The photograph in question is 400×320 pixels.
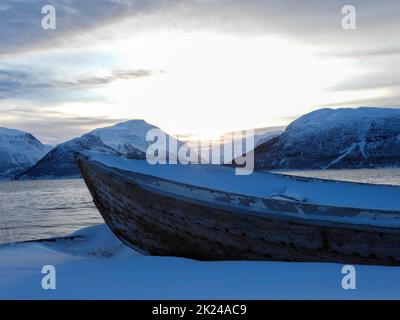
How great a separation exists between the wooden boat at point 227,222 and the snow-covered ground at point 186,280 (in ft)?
0.80

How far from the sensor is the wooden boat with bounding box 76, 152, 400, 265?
7426 mm

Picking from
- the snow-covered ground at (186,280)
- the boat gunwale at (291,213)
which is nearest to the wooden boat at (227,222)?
the boat gunwale at (291,213)

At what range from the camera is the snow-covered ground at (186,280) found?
6.11 meters

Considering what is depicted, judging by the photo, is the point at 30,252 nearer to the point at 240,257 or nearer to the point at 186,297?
the point at 240,257

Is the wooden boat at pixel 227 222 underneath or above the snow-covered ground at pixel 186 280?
above

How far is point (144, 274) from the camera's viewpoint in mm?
7316

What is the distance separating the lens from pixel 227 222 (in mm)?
7973

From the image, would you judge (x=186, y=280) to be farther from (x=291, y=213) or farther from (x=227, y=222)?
(x=291, y=213)

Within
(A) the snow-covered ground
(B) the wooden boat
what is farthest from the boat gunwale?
(A) the snow-covered ground

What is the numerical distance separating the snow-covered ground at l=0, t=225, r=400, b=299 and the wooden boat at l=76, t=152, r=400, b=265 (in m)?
0.24

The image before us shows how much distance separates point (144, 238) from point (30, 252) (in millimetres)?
2538

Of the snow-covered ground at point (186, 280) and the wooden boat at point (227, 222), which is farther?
the wooden boat at point (227, 222)

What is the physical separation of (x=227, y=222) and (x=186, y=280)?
1.44 m

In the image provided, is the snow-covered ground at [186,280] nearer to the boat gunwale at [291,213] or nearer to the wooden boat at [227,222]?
the wooden boat at [227,222]
